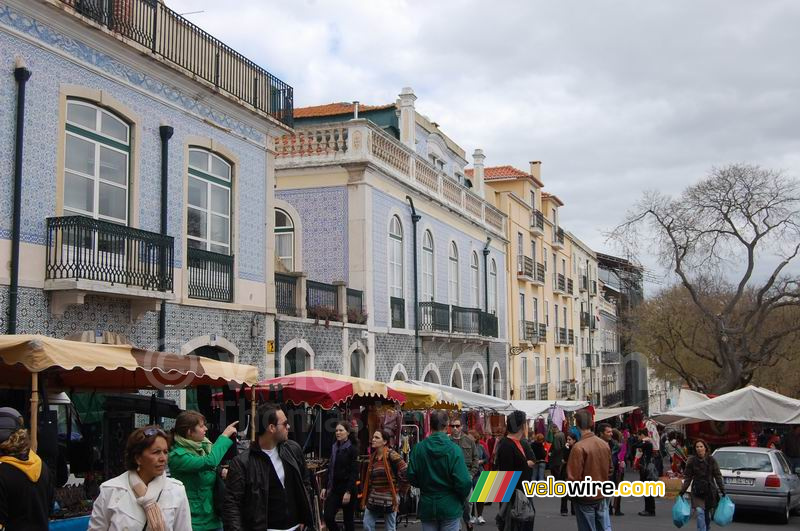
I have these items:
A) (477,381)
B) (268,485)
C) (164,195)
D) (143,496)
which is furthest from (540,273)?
(143,496)

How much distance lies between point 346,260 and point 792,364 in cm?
2440

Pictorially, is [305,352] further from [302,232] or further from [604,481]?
[604,481]

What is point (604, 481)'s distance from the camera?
879 centimetres

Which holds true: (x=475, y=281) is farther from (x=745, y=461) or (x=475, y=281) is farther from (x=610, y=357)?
(x=610, y=357)

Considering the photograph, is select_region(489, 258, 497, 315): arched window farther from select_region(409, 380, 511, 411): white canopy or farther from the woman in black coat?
the woman in black coat

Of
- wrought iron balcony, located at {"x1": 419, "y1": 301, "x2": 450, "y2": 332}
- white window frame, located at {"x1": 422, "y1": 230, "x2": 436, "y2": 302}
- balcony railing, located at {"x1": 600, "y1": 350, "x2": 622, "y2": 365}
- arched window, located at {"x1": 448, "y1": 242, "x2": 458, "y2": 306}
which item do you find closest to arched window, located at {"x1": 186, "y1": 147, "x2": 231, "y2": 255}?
wrought iron balcony, located at {"x1": 419, "y1": 301, "x2": 450, "y2": 332}

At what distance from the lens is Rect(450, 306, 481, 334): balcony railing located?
28.4 m

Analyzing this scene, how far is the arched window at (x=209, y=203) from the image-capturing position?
1566 centimetres

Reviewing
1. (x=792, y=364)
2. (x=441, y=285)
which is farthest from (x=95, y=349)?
(x=792, y=364)

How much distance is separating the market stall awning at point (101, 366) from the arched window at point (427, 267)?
50.6 feet

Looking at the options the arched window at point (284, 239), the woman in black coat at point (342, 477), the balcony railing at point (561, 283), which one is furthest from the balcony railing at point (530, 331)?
the woman in black coat at point (342, 477)

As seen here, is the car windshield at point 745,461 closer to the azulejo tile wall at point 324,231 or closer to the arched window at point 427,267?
the azulejo tile wall at point 324,231

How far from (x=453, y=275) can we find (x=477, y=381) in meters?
4.76

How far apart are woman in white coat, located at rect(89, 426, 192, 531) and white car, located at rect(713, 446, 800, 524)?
1297 centimetres
